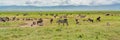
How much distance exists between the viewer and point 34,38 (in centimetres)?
2833

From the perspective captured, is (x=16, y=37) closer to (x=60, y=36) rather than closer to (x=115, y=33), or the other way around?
(x=60, y=36)

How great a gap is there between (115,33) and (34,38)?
9.14 m

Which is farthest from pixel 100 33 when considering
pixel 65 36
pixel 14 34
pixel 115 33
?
pixel 14 34

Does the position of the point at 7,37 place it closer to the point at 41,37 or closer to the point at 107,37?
the point at 41,37

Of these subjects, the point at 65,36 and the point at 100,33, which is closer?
the point at 65,36

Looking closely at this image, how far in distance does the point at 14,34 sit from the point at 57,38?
4.59 m

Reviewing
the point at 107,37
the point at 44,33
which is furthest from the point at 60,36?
the point at 107,37

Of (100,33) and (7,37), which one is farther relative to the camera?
(100,33)

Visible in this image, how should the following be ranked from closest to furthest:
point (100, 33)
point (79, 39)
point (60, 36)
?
point (79, 39) → point (60, 36) → point (100, 33)

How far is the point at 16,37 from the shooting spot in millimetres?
29469

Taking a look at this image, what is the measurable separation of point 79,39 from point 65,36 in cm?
216

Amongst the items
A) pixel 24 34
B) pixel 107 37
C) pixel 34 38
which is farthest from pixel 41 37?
pixel 107 37

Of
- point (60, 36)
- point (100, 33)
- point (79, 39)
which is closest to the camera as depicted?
point (79, 39)

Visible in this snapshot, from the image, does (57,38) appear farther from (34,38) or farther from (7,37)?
(7,37)
